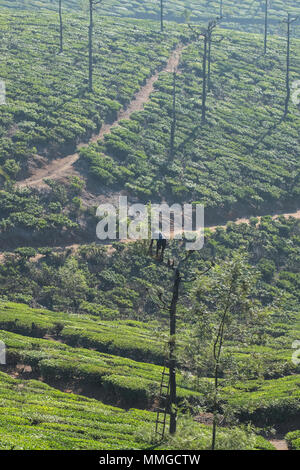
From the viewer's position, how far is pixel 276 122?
226 ft

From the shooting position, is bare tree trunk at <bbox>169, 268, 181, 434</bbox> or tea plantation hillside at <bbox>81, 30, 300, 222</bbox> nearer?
bare tree trunk at <bbox>169, 268, 181, 434</bbox>

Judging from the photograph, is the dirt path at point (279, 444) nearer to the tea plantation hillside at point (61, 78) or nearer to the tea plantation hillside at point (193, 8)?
the tea plantation hillside at point (61, 78)

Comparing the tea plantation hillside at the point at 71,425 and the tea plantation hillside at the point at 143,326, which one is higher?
the tea plantation hillside at the point at 71,425

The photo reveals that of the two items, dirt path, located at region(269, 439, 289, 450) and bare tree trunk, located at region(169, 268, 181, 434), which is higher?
bare tree trunk, located at region(169, 268, 181, 434)

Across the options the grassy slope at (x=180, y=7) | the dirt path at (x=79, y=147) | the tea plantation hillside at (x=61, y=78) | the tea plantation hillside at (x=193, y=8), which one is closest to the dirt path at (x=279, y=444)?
the dirt path at (x=79, y=147)

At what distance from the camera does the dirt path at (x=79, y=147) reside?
156 feet

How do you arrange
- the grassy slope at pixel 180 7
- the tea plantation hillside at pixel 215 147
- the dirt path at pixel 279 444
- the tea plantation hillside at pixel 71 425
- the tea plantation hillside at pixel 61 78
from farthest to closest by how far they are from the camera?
the grassy slope at pixel 180 7 → the tea plantation hillside at pixel 215 147 → the tea plantation hillside at pixel 61 78 → the dirt path at pixel 279 444 → the tea plantation hillside at pixel 71 425

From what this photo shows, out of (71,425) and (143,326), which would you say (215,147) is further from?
(71,425)

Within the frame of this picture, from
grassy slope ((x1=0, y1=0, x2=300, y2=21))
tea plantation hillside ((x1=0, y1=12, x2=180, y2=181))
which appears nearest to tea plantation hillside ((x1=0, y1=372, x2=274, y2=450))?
tea plantation hillside ((x1=0, y1=12, x2=180, y2=181))

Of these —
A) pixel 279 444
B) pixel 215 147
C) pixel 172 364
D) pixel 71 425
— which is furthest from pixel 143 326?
pixel 215 147

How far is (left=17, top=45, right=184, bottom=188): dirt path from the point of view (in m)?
47.6

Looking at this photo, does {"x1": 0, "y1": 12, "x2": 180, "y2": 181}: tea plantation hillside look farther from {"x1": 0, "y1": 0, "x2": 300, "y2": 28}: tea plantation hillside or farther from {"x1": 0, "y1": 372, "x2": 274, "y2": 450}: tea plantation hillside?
{"x1": 0, "y1": 372, "x2": 274, "y2": 450}: tea plantation hillside

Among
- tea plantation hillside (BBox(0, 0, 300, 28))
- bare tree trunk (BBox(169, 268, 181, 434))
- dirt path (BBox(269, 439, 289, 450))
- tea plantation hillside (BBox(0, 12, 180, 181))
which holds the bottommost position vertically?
dirt path (BBox(269, 439, 289, 450))

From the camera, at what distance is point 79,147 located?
54.1 meters
